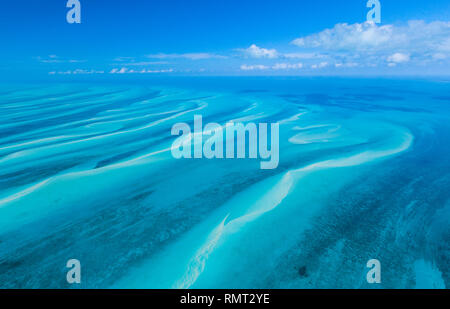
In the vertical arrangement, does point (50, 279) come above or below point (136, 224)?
below

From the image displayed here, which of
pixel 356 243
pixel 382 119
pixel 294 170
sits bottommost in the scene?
pixel 356 243

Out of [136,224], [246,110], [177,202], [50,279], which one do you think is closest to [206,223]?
[177,202]

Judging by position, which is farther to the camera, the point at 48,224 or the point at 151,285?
the point at 48,224

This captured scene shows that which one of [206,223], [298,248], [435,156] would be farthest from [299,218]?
[435,156]
